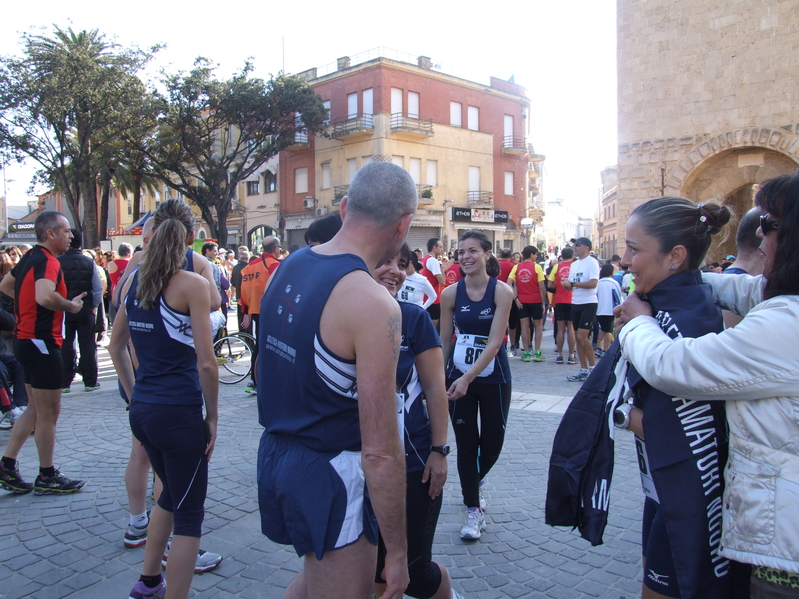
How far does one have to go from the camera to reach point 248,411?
6.94 metres

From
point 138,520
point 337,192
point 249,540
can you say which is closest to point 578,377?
point 249,540

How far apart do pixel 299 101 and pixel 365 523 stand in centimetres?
3217

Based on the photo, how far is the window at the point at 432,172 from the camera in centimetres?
3312

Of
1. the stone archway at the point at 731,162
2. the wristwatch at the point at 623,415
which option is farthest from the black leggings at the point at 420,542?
the stone archway at the point at 731,162

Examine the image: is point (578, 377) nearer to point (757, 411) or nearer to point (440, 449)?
point (440, 449)

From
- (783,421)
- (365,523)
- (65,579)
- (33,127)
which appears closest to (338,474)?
(365,523)

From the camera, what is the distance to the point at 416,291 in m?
5.61

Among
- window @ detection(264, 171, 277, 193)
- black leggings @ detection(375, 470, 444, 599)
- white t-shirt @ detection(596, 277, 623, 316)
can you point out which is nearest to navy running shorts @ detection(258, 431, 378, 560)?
black leggings @ detection(375, 470, 444, 599)

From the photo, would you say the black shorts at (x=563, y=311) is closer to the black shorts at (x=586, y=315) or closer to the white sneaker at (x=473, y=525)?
the black shorts at (x=586, y=315)

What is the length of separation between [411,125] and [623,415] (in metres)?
31.7

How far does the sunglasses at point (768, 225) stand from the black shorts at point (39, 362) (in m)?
4.61

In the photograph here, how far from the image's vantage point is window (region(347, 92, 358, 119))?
106 feet

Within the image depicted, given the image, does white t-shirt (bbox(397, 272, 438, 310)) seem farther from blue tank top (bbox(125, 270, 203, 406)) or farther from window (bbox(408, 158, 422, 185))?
window (bbox(408, 158, 422, 185))

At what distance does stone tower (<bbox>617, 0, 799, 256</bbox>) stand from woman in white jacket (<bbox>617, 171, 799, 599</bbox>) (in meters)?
17.8
